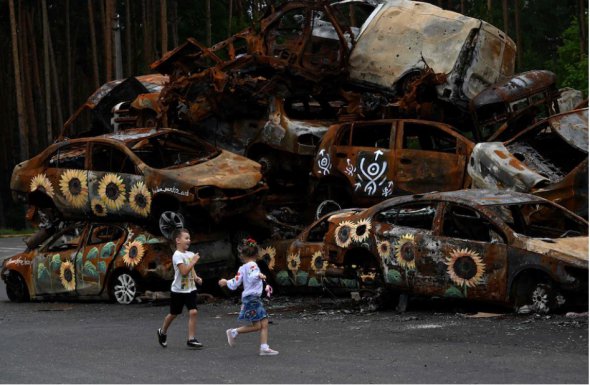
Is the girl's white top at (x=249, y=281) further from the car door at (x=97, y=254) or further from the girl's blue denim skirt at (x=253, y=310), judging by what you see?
the car door at (x=97, y=254)

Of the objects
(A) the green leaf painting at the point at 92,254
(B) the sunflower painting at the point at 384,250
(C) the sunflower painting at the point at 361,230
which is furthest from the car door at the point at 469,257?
(A) the green leaf painting at the point at 92,254

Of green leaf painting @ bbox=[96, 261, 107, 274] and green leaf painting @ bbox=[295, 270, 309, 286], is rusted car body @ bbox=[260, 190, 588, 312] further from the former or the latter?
green leaf painting @ bbox=[96, 261, 107, 274]

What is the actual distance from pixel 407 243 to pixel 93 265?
5.13m

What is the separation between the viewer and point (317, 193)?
18.6 meters

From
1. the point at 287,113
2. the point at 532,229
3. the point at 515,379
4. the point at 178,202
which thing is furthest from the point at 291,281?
the point at 515,379

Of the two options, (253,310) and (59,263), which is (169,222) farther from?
(253,310)

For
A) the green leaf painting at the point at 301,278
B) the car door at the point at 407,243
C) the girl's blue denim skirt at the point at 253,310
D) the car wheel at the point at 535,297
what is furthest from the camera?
A: the green leaf painting at the point at 301,278

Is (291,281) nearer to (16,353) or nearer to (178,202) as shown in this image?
(178,202)

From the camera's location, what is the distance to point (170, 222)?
54.4 feet

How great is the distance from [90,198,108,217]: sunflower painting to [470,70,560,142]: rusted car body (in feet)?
18.8

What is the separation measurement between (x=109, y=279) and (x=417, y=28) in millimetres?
6766

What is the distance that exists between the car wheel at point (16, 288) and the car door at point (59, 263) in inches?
12.6

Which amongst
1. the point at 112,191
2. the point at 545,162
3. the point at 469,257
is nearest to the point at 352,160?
the point at 545,162

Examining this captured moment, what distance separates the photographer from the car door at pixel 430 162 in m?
17.2
